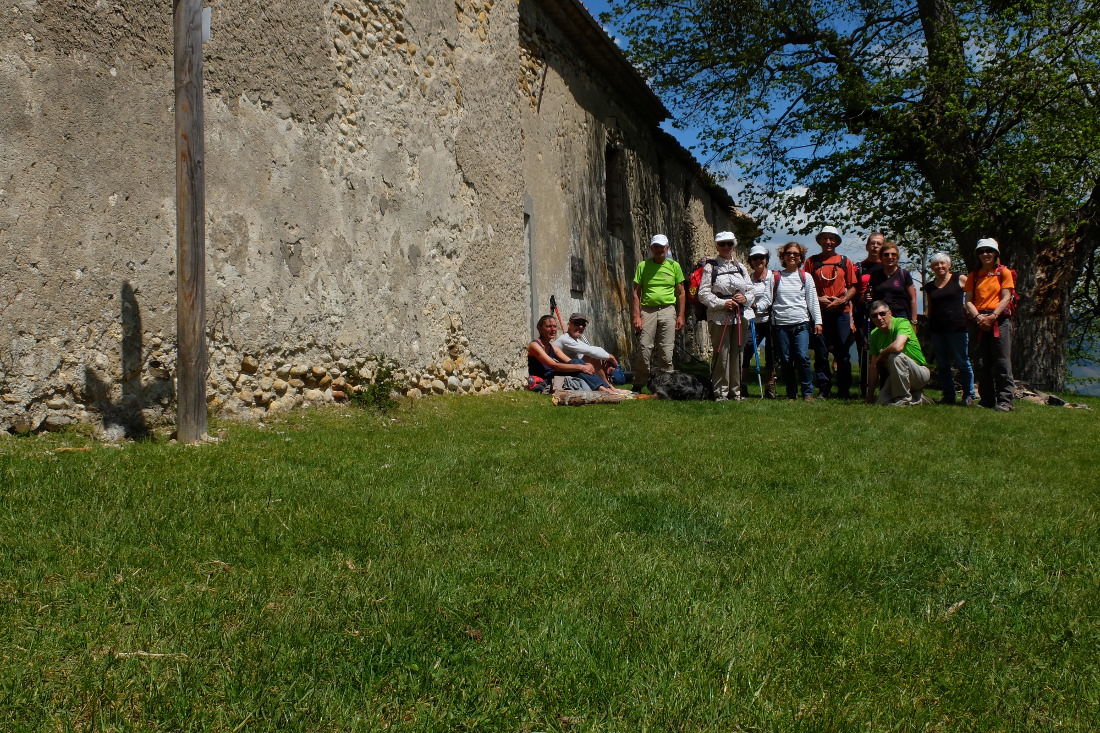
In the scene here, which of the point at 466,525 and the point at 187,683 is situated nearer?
the point at 187,683

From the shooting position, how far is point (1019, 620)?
8.23ft

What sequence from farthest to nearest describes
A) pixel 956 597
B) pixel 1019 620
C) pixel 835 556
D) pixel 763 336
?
pixel 763 336 → pixel 835 556 → pixel 956 597 → pixel 1019 620

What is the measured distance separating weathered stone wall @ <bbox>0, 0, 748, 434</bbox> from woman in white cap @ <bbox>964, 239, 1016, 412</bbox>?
485 cm

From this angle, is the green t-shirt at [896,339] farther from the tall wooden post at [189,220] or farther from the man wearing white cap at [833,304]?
the tall wooden post at [189,220]

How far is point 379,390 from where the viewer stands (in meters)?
6.83

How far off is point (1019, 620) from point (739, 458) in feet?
8.12

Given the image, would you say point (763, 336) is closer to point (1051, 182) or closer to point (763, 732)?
point (1051, 182)

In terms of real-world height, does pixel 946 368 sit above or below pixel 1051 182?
below

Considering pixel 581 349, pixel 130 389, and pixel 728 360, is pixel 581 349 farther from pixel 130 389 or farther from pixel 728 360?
pixel 130 389

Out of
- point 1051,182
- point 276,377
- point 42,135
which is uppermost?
point 1051,182

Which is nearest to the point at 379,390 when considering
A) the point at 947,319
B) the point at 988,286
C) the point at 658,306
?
the point at 658,306

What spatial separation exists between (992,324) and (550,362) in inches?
181

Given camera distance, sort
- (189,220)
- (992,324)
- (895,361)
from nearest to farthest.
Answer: (189,220) < (992,324) < (895,361)

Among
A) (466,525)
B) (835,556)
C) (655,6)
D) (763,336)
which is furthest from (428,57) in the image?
(655,6)
